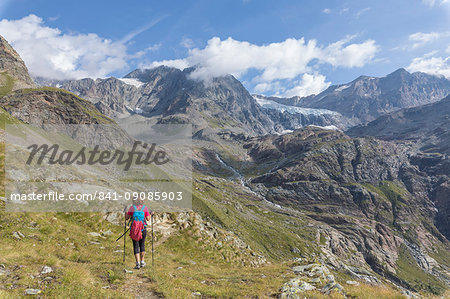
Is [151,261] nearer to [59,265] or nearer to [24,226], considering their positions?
[59,265]

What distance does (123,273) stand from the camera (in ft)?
50.4

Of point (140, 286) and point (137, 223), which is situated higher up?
point (137, 223)

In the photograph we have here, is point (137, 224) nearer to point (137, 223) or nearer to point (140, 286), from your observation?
point (137, 223)

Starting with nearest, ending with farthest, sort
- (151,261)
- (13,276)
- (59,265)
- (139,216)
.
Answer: (13,276) → (59,265) → (139,216) → (151,261)

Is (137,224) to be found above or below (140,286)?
above

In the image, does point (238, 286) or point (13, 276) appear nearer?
point (13, 276)

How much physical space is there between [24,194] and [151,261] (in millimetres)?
18675

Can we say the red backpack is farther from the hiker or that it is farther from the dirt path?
the dirt path

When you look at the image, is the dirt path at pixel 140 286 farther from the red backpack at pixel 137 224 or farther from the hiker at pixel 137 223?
the red backpack at pixel 137 224

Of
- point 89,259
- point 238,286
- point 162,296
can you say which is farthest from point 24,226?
point 238,286

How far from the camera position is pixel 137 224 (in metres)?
17.2

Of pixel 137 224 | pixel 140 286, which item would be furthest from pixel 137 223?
pixel 140 286

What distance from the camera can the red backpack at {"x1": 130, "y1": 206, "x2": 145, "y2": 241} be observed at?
17031 mm

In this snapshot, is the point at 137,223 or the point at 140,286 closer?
the point at 140,286
